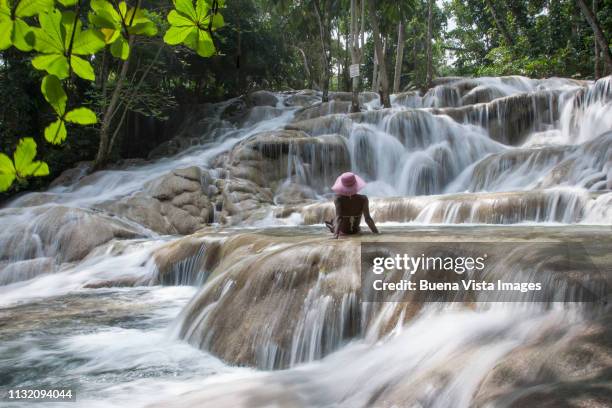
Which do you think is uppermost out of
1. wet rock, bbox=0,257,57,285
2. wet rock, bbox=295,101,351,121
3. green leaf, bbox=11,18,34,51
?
wet rock, bbox=295,101,351,121

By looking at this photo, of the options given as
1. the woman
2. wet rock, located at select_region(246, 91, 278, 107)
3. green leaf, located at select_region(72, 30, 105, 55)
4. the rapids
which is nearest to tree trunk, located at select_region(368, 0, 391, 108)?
the rapids

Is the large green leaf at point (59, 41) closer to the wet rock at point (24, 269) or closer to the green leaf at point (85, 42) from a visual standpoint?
the green leaf at point (85, 42)

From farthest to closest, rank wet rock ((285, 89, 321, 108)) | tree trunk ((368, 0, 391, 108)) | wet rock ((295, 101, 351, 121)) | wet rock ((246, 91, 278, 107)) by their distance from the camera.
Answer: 1. wet rock ((285, 89, 321, 108))
2. wet rock ((246, 91, 278, 107))
3. wet rock ((295, 101, 351, 121))
4. tree trunk ((368, 0, 391, 108))

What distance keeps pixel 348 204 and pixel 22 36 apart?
18.5ft

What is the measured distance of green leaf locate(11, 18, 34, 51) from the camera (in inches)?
33.9

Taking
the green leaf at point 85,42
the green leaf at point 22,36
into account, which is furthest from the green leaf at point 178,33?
the green leaf at point 22,36

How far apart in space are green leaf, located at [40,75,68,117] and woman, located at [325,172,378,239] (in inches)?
212

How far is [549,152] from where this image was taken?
38.2 feet

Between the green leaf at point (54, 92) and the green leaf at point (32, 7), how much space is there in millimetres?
108

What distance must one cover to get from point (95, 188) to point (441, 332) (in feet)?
44.4

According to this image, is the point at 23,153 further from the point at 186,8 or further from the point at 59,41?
the point at 186,8

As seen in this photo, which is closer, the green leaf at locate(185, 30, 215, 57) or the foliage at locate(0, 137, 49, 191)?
the foliage at locate(0, 137, 49, 191)

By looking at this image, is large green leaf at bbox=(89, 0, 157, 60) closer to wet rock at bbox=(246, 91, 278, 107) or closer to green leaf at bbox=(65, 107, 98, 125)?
green leaf at bbox=(65, 107, 98, 125)

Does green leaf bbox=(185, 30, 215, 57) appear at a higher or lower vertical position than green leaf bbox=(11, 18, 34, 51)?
higher
